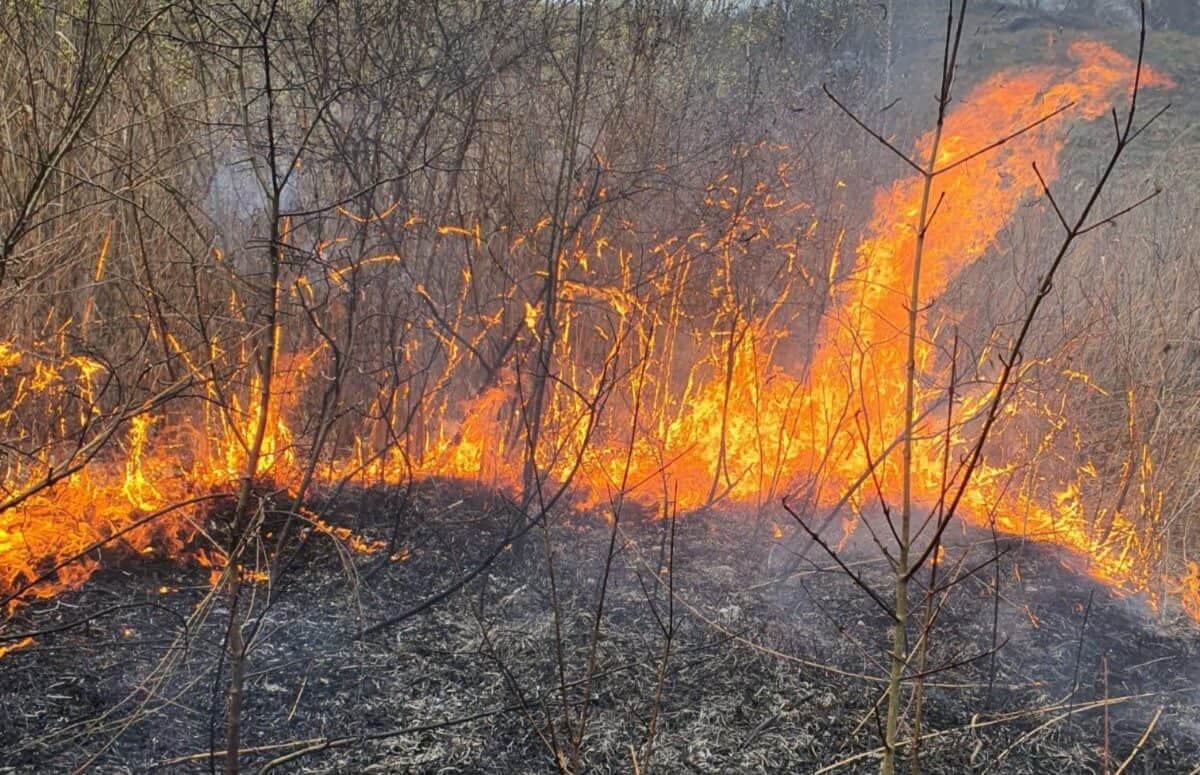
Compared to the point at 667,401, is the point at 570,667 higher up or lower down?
lower down

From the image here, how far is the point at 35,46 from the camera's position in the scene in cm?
544

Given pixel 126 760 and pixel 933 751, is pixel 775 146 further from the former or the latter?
pixel 126 760

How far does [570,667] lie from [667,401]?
12.0 ft

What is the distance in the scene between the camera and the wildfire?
545 centimetres

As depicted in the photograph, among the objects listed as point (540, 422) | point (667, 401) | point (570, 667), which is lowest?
point (570, 667)

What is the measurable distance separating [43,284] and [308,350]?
2.17m

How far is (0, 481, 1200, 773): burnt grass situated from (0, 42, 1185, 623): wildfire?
60 centimetres

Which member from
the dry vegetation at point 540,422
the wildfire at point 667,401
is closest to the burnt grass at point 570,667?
the dry vegetation at point 540,422

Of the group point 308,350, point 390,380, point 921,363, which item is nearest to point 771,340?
point 921,363

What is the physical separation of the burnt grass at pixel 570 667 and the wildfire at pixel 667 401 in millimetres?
595

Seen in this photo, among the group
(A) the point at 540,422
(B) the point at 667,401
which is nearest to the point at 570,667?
→ (A) the point at 540,422

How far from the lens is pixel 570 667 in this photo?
12.8ft

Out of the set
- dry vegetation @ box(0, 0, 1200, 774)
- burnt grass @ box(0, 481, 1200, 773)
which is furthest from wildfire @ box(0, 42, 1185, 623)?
burnt grass @ box(0, 481, 1200, 773)

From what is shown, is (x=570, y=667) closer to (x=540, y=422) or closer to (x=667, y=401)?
(x=540, y=422)
